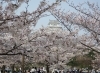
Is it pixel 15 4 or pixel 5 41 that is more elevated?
pixel 15 4

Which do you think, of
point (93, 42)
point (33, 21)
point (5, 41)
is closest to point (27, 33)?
point (5, 41)

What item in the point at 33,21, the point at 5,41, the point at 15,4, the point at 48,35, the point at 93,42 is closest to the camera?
the point at 15,4

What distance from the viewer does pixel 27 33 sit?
9.41m

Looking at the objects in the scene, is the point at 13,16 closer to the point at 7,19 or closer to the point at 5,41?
the point at 7,19

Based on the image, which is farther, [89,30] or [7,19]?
[89,30]

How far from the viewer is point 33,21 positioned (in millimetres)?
7195

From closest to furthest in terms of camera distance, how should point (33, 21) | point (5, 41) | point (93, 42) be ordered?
point (33, 21) → point (5, 41) → point (93, 42)

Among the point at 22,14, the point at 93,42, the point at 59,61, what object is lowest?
the point at 59,61

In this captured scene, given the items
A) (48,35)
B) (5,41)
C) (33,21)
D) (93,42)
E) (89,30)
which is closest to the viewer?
(33,21)

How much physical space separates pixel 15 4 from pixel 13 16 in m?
0.35

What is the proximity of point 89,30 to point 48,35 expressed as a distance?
7.32 ft

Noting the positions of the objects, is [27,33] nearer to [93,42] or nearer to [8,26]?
[8,26]

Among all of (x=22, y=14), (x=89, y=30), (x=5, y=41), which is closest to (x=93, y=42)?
(x=89, y=30)

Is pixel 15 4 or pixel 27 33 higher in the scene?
pixel 15 4
